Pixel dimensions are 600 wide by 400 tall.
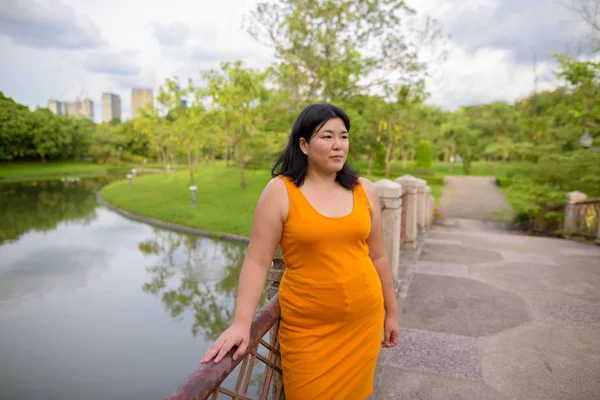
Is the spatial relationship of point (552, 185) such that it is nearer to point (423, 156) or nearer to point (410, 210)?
point (410, 210)

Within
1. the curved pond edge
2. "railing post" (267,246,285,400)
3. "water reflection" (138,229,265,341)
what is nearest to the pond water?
"water reflection" (138,229,265,341)

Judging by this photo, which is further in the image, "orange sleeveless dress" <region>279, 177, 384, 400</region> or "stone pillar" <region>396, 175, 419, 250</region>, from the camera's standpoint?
"stone pillar" <region>396, 175, 419, 250</region>

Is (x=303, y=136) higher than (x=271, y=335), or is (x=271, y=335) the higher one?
(x=303, y=136)

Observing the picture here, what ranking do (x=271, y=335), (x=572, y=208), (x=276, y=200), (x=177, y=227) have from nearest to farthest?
(x=276, y=200), (x=271, y=335), (x=572, y=208), (x=177, y=227)

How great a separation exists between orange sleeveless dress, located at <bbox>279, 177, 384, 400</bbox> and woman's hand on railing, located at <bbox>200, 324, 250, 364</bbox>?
24 cm

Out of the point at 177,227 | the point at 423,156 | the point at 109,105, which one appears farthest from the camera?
the point at 109,105

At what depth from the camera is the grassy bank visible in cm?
1327

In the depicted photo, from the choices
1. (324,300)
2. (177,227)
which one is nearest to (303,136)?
(324,300)

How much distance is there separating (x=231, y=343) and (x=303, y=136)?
832 millimetres

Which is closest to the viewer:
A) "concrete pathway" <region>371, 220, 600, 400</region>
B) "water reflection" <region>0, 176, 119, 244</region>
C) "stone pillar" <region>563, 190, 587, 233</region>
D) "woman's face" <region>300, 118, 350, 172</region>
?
"woman's face" <region>300, 118, 350, 172</region>

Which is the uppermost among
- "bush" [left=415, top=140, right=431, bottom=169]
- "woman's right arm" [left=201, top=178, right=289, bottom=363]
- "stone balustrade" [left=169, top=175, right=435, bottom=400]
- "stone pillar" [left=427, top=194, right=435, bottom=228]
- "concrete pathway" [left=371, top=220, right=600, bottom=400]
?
"bush" [left=415, top=140, right=431, bottom=169]

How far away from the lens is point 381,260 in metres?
1.70

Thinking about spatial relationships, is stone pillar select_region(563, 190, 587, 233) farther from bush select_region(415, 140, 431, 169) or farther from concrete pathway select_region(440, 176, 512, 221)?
bush select_region(415, 140, 431, 169)

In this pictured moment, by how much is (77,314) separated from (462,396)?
20.6 ft
